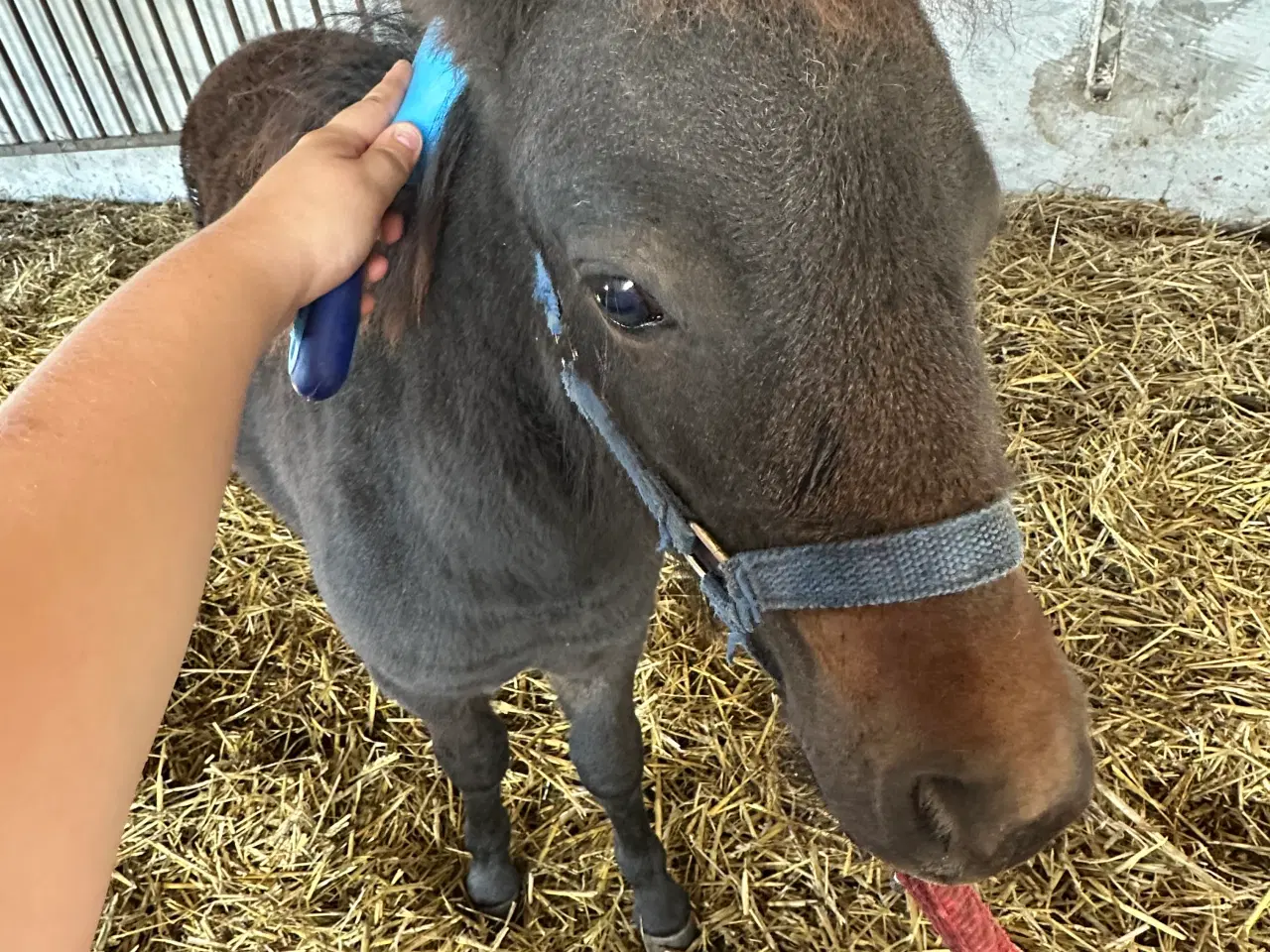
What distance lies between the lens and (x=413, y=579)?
1.31m

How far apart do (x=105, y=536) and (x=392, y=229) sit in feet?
1.96

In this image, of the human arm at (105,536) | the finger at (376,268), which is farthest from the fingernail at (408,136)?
the human arm at (105,536)

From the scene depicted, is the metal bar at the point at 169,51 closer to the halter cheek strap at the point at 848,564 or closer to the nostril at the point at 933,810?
the halter cheek strap at the point at 848,564

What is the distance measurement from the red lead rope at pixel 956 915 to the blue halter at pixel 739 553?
575 millimetres

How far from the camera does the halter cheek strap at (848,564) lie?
0.75 m

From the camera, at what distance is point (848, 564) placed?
0.77 metres

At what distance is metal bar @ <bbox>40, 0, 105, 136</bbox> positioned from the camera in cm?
334

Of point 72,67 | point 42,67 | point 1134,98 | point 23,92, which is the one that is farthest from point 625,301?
point 23,92

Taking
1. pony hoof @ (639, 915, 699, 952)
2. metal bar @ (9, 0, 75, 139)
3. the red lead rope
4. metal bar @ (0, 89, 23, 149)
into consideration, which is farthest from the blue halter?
metal bar @ (0, 89, 23, 149)

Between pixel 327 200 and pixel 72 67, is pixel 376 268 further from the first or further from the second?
pixel 72 67

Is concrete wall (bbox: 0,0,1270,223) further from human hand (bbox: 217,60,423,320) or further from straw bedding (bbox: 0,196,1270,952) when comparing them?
human hand (bbox: 217,60,423,320)

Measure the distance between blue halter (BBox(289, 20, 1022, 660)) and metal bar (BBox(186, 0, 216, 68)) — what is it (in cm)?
275

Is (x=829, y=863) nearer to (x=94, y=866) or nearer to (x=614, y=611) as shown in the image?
(x=614, y=611)

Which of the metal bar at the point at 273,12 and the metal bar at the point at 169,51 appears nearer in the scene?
the metal bar at the point at 273,12
